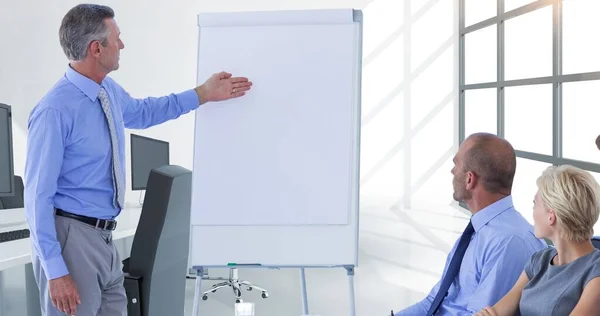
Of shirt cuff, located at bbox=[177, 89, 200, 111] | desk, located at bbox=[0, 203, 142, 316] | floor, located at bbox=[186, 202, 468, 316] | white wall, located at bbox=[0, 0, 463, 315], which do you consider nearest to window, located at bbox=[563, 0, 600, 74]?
floor, located at bbox=[186, 202, 468, 316]

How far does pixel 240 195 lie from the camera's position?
2848 millimetres

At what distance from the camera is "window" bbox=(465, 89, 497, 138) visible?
9719 millimetres

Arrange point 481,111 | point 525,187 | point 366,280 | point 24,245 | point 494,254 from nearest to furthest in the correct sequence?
1. point 494,254
2. point 24,245
3. point 366,280
4. point 525,187
5. point 481,111

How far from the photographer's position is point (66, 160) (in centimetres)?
232

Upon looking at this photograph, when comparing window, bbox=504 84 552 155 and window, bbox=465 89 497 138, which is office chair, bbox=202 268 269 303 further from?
window, bbox=465 89 497 138

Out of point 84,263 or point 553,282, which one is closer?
A: point 553,282

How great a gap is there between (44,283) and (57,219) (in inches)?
8.5

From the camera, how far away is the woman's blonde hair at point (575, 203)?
1.95 metres

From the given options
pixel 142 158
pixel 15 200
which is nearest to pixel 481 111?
pixel 142 158

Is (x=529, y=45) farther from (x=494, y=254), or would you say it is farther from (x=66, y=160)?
(x=66, y=160)

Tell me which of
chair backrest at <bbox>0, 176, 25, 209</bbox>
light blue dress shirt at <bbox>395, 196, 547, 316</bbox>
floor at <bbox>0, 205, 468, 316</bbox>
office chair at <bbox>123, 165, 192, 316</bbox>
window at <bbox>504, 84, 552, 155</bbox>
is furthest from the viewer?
window at <bbox>504, 84, 552, 155</bbox>

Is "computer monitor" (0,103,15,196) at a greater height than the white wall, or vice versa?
the white wall

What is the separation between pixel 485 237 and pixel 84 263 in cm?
127

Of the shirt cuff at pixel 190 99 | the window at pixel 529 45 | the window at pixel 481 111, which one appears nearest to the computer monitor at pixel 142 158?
the shirt cuff at pixel 190 99
